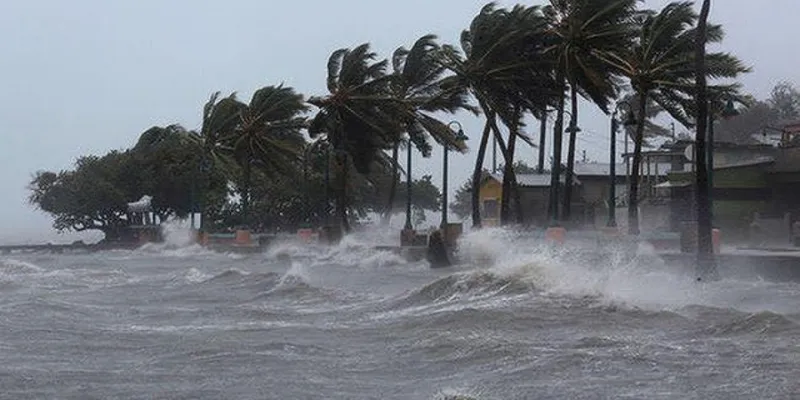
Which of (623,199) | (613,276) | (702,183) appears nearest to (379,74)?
(623,199)

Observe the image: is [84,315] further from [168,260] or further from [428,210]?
[428,210]

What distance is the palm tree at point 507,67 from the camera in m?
40.4

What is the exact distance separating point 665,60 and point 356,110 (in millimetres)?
16742

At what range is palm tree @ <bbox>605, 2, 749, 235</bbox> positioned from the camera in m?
36.2

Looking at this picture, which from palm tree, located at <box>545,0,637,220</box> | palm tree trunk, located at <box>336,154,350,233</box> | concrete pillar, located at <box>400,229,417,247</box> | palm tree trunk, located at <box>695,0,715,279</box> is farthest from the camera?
palm tree trunk, located at <box>336,154,350,233</box>

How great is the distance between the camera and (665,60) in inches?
1441

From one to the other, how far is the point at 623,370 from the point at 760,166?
32.6 metres

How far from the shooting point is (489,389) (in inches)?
365

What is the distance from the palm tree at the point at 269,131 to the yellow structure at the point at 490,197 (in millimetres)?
9227

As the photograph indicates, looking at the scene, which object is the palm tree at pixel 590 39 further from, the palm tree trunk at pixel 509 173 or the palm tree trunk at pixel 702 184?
the palm tree trunk at pixel 702 184

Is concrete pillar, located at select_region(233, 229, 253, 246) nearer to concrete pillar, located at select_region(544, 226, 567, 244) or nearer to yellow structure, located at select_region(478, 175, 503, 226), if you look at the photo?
yellow structure, located at select_region(478, 175, 503, 226)

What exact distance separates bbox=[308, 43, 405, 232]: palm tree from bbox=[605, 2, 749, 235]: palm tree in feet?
47.4

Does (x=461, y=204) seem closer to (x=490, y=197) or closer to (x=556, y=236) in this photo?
(x=490, y=197)

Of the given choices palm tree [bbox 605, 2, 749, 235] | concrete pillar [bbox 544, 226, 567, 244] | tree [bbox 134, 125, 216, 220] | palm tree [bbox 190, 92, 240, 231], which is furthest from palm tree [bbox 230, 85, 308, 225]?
concrete pillar [bbox 544, 226, 567, 244]
